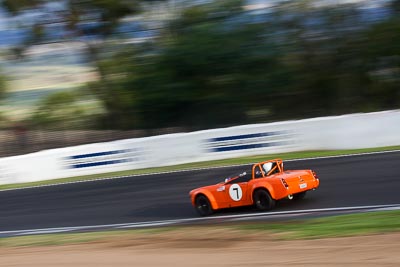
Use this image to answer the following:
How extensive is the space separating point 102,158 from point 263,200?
10.8 m

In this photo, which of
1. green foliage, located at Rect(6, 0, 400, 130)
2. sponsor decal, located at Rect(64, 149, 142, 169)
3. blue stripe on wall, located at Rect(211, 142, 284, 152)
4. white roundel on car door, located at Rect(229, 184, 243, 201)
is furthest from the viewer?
green foliage, located at Rect(6, 0, 400, 130)

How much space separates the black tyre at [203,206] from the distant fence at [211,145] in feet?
24.9

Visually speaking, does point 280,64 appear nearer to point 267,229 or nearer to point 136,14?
point 136,14

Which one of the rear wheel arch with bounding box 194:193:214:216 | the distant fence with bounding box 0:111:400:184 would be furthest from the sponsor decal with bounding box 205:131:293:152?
the rear wheel arch with bounding box 194:193:214:216

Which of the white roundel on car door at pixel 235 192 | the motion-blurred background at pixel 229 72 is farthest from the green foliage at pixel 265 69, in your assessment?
the white roundel on car door at pixel 235 192

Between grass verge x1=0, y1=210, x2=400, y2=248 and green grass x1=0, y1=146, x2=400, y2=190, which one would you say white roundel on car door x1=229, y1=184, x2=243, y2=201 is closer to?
grass verge x1=0, y1=210, x2=400, y2=248

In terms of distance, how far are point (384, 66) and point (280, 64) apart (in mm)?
3953

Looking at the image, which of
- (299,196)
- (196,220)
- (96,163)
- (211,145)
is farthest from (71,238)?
(96,163)

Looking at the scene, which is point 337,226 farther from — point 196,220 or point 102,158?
point 102,158

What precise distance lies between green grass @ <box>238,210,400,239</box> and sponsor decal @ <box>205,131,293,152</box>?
9922 mm

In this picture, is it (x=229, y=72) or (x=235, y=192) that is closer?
(x=235, y=192)

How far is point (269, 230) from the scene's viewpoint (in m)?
9.27

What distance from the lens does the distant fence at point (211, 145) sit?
746 inches

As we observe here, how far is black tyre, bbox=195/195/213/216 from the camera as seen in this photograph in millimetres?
12406
